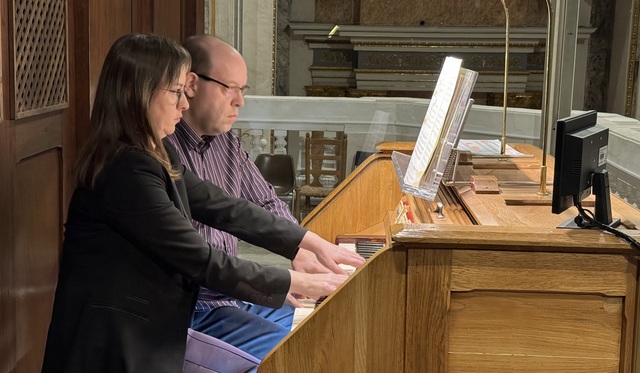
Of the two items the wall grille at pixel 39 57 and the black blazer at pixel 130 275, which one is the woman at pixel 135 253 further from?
the wall grille at pixel 39 57

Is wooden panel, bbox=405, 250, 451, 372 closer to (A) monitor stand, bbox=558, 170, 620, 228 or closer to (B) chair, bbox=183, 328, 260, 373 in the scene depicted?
(A) monitor stand, bbox=558, 170, 620, 228

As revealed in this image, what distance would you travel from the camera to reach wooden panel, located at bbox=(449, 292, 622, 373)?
69.5 inches

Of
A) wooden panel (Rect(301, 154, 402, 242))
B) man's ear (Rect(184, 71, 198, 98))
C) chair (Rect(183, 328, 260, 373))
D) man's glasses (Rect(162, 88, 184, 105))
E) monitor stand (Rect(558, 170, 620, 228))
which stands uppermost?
man's glasses (Rect(162, 88, 184, 105))

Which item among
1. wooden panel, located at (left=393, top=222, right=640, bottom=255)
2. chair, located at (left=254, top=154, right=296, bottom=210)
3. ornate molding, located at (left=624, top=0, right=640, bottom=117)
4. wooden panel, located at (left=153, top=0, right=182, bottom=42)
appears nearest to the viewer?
wooden panel, located at (left=393, top=222, right=640, bottom=255)

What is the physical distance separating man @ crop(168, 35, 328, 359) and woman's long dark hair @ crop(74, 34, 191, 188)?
0.55 meters

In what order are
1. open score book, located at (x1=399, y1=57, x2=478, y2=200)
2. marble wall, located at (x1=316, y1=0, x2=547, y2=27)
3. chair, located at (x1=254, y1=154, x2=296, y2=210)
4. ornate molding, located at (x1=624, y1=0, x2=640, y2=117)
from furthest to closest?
marble wall, located at (x1=316, y1=0, x2=547, y2=27)
ornate molding, located at (x1=624, y1=0, x2=640, y2=117)
chair, located at (x1=254, y1=154, x2=296, y2=210)
open score book, located at (x1=399, y1=57, x2=478, y2=200)

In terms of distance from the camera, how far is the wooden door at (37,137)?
2.46 meters

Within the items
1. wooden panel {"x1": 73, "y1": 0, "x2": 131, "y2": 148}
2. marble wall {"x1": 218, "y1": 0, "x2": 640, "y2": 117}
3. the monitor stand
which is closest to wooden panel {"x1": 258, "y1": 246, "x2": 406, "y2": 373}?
the monitor stand

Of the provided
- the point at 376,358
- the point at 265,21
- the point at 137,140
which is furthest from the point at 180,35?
the point at 265,21

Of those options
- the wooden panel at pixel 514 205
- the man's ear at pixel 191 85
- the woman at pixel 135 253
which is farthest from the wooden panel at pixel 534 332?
the man's ear at pixel 191 85

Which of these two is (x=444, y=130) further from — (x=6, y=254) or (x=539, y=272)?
(x=6, y=254)

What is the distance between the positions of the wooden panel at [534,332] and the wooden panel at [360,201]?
139 centimetres

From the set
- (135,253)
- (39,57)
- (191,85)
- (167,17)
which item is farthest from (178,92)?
(167,17)

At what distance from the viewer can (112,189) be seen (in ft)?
6.32
